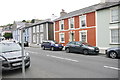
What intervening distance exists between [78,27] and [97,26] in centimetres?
431

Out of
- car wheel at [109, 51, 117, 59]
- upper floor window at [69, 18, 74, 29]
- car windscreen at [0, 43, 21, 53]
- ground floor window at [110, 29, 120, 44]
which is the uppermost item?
upper floor window at [69, 18, 74, 29]

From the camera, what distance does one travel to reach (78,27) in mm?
22766

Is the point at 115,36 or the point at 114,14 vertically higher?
the point at 114,14

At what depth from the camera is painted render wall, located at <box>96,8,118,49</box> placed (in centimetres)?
1754

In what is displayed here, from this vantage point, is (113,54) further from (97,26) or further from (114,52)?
(97,26)

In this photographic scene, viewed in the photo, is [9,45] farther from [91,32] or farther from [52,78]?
[91,32]

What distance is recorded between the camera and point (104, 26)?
59.2 feet

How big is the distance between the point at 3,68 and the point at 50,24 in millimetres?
27555

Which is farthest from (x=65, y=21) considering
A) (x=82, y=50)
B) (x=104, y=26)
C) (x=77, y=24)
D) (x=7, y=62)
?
(x=7, y=62)

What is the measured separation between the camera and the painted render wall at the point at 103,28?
17.5 metres

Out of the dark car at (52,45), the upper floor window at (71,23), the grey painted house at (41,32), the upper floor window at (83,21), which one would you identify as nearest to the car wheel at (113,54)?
the dark car at (52,45)

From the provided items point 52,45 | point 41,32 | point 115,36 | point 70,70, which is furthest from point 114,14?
point 41,32

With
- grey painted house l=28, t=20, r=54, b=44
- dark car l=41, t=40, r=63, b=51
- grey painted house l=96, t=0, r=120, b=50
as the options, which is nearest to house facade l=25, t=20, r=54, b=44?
grey painted house l=28, t=20, r=54, b=44

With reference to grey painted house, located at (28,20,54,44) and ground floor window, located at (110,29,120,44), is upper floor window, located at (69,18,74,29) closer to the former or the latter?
ground floor window, located at (110,29,120,44)
